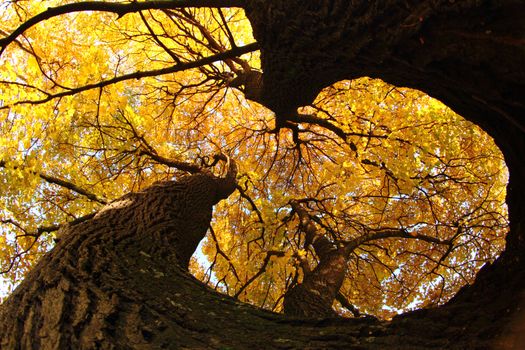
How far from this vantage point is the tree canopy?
462 centimetres

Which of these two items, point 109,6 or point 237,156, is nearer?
point 109,6

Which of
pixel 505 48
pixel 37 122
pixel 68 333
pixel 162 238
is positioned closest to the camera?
pixel 505 48

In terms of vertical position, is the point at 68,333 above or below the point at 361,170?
below

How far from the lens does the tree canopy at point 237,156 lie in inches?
182

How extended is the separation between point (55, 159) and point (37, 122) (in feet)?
7.04

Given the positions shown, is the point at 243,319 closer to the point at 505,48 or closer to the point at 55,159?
the point at 505,48

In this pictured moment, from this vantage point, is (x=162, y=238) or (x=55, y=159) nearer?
(x=162, y=238)

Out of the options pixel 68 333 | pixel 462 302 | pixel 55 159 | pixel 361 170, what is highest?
pixel 361 170

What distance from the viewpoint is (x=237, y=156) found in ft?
25.9

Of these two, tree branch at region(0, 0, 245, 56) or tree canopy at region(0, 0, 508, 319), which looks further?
tree canopy at region(0, 0, 508, 319)

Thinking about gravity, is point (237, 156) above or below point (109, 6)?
above

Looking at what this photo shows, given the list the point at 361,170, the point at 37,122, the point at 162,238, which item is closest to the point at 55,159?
the point at 37,122

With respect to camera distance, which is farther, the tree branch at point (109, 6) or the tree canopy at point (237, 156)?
the tree canopy at point (237, 156)

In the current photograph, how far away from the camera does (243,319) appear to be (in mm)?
1774
